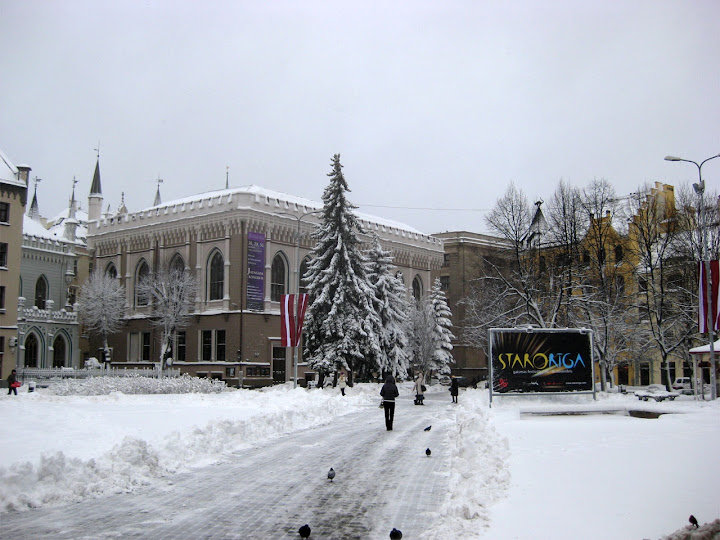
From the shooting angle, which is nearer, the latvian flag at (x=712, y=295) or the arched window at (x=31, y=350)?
the latvian flag at (x=712, y=295)

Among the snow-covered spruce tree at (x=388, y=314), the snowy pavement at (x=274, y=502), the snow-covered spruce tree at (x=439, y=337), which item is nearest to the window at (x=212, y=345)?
the snow-covered spruce tree at (x=388, y=314)

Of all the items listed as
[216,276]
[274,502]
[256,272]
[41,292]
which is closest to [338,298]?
[256,272]

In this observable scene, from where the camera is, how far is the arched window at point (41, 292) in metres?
59.8

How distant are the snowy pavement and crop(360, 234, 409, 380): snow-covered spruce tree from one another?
32.8 m

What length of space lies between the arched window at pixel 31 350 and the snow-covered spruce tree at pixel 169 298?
8857 mm

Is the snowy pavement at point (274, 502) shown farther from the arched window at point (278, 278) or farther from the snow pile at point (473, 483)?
the arched window at point (278, 278)

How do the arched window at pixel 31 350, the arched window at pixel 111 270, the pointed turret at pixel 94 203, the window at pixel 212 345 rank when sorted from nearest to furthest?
the window at pixel 212 345 → the arched window at pixel 31 350 → the arched window at pixel 111 270 → the pointed turret at pixel 94 203

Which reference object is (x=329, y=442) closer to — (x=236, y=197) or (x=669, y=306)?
(x=669, y=306)

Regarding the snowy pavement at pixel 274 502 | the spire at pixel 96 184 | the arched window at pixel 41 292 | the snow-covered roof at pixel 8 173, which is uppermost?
the spire at pixel 96 184

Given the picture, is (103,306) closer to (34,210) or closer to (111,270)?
(111,270)

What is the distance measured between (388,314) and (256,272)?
391 inches

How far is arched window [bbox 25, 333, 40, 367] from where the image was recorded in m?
55.7

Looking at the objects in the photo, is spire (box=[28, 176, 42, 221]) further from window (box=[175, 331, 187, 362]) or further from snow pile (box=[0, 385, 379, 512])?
snow pile (box=[0, 385, 379, 512])

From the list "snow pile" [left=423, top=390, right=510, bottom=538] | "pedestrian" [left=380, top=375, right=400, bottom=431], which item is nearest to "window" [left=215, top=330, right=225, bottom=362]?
"pedestrian" [left=380, top=375, right=400, bottom=431]
